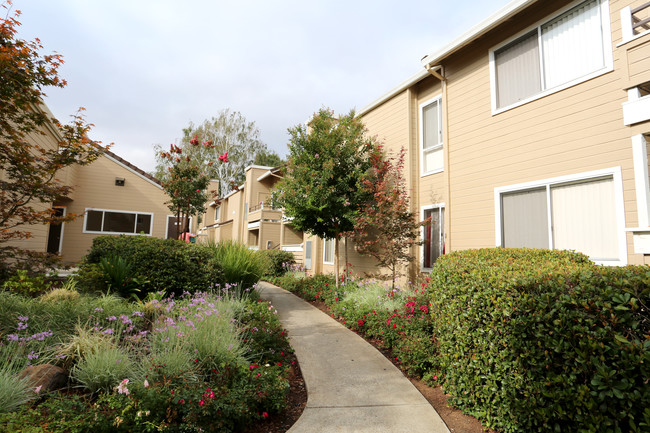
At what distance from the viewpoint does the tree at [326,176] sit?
31.2 ft

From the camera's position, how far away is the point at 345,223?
402 inches

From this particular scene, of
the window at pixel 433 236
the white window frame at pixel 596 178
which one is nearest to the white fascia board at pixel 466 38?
the white window frame at pixel 596 178

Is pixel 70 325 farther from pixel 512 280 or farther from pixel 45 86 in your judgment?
pixel 512 280

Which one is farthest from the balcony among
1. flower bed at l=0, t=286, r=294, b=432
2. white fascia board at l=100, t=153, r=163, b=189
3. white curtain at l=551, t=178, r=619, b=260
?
white curtain at l=551, t=178, r=619, b=260

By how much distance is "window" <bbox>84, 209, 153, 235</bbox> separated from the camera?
15.2 metres

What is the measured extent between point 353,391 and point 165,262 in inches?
178

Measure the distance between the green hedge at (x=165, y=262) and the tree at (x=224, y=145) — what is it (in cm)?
2245

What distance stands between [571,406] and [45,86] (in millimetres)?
8791

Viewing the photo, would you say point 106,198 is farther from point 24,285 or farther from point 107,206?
point 24,285

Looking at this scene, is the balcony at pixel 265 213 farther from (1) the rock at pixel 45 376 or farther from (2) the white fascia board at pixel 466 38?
(1) the rock at pixel 45 376

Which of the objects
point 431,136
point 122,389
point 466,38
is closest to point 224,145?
point 431,136

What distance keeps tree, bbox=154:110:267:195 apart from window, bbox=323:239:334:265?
1763 centimetres

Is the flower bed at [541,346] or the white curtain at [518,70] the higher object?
the white curtain at [518,70]

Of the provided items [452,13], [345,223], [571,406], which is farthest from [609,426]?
[452,13]
